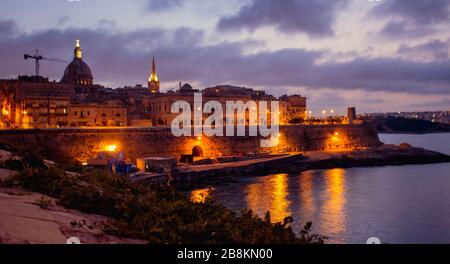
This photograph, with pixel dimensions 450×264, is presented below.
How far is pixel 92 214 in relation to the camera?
346 inches

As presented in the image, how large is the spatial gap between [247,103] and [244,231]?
56.9m

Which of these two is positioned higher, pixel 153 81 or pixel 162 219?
pixel 153 81

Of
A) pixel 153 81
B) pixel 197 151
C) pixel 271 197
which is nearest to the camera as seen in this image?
pixel 271 197

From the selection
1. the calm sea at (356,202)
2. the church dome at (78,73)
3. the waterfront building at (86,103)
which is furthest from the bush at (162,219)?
the church dome at (78,73)

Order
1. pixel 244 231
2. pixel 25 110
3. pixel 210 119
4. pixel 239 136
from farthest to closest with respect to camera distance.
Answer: pixel 210 119
pixel 25 110
pixel 239 136
pixel 244 231

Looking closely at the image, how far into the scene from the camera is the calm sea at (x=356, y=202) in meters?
18.4

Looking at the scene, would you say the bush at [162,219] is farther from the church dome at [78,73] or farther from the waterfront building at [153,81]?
the waterfront building at [153,81]

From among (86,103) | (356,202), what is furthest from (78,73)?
(356,202)

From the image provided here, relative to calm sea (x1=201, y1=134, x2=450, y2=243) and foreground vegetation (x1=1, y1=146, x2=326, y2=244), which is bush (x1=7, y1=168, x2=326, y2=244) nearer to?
foreground vegetation (x1=1, y1=146, x2=326, y2=244)

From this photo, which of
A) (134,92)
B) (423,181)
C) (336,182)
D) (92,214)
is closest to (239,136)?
(336,182)

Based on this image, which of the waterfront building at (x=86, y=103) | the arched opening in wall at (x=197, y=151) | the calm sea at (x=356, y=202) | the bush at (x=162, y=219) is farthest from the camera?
the waterfront building at (x=86, y=103)

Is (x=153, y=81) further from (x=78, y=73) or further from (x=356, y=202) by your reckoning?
(x=356, y=202)

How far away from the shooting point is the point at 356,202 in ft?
81.7

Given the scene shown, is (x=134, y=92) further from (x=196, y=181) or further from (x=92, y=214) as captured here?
(x=92, y=214)
